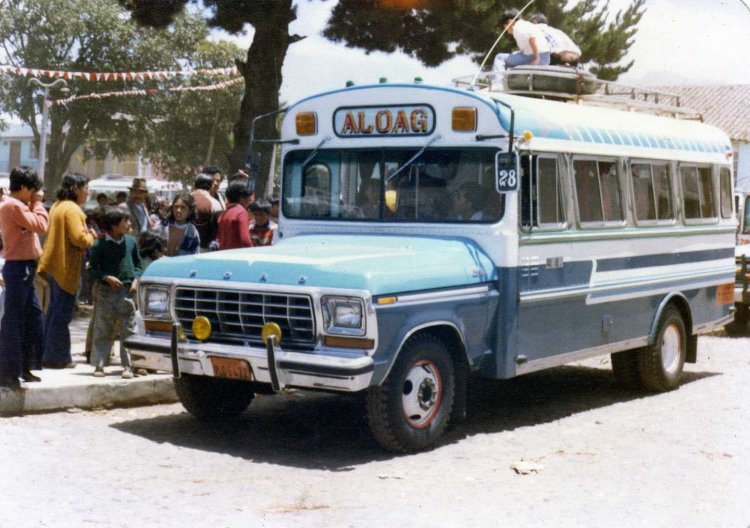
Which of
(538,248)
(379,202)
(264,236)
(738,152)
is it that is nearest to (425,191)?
(379,202)

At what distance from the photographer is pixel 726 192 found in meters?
12.2

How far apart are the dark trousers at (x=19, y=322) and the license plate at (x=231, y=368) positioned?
184 centimetres

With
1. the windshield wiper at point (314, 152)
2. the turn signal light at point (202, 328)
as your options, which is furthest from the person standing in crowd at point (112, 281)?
the turn signal light at point (202, 328)

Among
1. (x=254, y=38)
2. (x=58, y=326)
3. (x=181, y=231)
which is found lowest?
(x=58, y=326)

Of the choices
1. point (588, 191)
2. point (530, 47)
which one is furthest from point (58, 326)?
point (530, 47)

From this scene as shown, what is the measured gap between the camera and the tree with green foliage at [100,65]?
160ft

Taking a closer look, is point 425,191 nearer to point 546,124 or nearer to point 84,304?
point 546,124

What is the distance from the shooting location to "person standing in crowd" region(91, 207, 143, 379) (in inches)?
372

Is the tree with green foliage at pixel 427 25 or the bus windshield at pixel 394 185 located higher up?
the tree with green foliage at pixel 427 25

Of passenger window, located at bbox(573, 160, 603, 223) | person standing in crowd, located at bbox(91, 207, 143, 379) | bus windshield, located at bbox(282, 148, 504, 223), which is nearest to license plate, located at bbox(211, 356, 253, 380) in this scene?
bus windshield, located at bbox(282, 148, 504, 223)

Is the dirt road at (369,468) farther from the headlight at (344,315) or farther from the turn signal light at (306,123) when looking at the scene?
the turn signal light at (306,123)

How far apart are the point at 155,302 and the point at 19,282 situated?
4.36 feet

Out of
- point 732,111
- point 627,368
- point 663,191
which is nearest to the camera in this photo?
point 663,191

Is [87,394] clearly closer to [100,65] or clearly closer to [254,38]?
[254,38]
